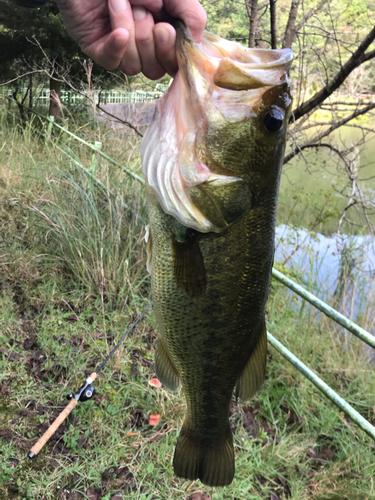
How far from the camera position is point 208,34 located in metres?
1.04

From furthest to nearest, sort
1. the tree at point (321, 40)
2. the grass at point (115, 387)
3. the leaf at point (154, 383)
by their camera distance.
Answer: the tree at point (321, 40)
the leaf at point (154, 383)
the grass at point (115, 387)

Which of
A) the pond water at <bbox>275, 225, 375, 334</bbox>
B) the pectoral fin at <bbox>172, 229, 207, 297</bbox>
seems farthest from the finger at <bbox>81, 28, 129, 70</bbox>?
the pond water at <bbox>275, 225, 375, 334</bbox>

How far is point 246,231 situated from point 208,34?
0.58 metres

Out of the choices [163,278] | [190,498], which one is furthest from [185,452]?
[190,498]

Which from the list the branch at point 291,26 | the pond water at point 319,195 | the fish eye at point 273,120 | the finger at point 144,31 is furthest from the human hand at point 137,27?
the pond water at point 319,195

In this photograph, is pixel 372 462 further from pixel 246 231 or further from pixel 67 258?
pixel 67 258

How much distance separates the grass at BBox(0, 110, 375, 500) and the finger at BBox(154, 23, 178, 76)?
1821 millimetres

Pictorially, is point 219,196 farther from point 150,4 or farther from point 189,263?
point 150,4

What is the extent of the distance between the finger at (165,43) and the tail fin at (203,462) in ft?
4.36

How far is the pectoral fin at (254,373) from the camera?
4.23ft

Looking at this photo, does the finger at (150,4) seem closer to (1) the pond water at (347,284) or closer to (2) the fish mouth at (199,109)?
(2) the fish mouth at (199,109)

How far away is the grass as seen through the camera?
1.99 meters

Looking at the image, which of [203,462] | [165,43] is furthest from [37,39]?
[203,462]

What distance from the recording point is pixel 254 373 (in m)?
1.30
